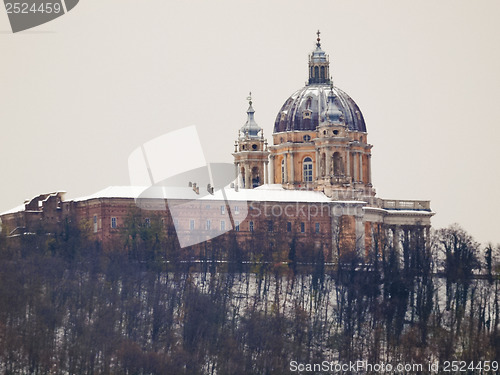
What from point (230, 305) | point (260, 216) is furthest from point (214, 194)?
point (230, 305)

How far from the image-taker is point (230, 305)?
566ft

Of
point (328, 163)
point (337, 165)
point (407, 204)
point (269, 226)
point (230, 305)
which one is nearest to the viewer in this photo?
point (230, 305)

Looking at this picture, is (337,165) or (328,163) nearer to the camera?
(328,163)

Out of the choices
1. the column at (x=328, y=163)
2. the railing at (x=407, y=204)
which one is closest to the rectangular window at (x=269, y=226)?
the column at (x=328, y=163)

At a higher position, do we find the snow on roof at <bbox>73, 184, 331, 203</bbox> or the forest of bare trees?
the snow on roof at <bbox>73, 184, 331, 203</bbox>

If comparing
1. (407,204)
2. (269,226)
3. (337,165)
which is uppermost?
(337,165)

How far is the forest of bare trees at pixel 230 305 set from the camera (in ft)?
528

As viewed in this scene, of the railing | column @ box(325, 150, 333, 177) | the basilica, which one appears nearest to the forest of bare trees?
the basilica

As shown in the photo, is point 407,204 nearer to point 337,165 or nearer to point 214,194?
point 337,165

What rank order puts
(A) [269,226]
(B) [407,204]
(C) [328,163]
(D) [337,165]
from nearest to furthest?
(A) [269,226]
(B) [407,204]
(C) [328,163]
(D) [337,165]

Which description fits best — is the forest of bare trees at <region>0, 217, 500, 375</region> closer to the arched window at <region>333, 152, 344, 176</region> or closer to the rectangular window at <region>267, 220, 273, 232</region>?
the rectangular window at <region>267, 220, 273, 232</region>

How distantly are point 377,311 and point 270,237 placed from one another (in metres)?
18.0

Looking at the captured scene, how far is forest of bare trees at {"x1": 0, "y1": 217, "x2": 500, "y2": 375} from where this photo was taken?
161 metres

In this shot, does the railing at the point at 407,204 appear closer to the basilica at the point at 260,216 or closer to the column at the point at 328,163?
the basilica at the point at 260,216
